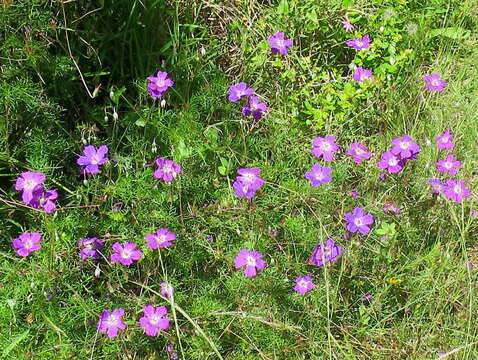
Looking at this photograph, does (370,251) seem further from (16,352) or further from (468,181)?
(16,352)

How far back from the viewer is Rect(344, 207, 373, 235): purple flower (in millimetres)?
2223

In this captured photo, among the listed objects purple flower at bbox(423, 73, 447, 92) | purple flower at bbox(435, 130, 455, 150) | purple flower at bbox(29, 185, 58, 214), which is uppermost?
purple flower at bbox(423, 73, 447, 92)

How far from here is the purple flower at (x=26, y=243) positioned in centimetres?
205

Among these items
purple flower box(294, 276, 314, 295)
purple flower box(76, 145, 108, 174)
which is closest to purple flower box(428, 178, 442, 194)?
purple flower box(294, 276, 314, 295)

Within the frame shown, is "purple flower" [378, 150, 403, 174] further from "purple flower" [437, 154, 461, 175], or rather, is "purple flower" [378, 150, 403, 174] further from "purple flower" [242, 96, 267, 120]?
"purple flower" [242, 96, 267, 120]

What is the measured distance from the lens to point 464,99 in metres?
3.10

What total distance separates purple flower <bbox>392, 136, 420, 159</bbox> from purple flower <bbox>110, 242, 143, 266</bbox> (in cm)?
113

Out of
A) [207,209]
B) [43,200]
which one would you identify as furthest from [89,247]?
[207,209]

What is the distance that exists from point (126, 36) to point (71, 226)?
0.94 metres

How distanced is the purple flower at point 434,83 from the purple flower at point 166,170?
51.9 inches

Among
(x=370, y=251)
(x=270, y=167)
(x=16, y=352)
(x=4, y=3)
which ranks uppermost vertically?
(x=4, y=3)

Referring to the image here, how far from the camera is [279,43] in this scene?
2795 millimetres

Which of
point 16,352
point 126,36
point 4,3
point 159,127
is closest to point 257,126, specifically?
point 159,127

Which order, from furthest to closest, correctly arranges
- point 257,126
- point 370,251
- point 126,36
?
point 257,126, point 126,36, point 370,251
